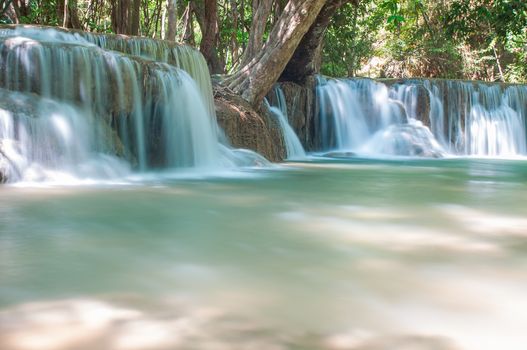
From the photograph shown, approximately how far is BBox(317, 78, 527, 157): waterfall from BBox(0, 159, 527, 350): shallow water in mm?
9511

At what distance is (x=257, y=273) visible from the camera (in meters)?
2.47

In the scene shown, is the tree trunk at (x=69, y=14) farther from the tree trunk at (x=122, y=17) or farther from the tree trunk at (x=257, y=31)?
the tree trunk at (x=257, y=31)

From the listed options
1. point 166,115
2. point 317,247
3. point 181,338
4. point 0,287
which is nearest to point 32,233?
point 0,287

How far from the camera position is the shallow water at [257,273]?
1753 mm

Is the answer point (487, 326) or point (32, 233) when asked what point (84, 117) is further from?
point (487, 326)

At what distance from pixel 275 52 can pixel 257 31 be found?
155 centimetres

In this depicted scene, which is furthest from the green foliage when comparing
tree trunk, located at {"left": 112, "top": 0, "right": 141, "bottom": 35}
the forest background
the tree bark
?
tree trunk, located at {"left": 112, "top": 0, "right": 141, "bottom": 35}

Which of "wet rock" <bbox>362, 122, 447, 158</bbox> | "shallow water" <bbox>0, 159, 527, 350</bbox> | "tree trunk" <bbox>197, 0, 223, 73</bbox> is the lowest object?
"shallow water" <bbox>0, 159, 527, 350</bbox>

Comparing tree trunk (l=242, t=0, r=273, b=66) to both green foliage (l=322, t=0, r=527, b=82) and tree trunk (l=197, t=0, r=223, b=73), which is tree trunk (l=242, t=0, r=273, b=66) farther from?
green foliage (l=322, t=0, r=527, b=82)

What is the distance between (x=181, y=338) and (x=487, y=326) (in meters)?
0.96

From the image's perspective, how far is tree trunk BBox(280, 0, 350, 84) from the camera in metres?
12.0

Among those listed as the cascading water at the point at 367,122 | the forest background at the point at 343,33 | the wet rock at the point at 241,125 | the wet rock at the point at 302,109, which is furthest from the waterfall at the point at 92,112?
the cascading water at the point at 367,122

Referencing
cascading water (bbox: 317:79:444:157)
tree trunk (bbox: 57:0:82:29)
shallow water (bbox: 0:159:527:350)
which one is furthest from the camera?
cascading water (bbox: 317:79:444:157)

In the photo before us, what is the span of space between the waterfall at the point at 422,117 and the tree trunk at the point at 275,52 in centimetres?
362
